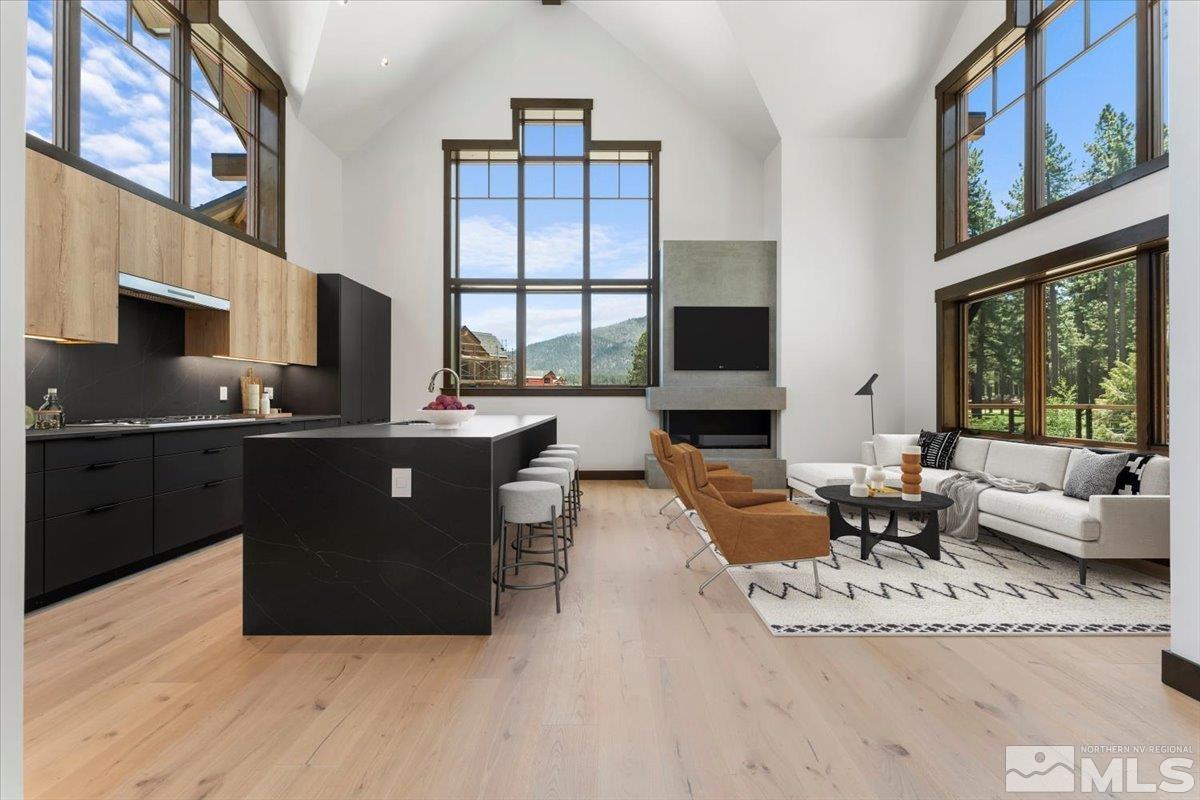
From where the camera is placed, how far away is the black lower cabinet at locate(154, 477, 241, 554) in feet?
12.8

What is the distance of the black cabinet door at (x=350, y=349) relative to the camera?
6.52 metres

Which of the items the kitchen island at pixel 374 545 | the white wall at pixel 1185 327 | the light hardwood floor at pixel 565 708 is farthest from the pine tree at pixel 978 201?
the kitchen island at pixel 374 545

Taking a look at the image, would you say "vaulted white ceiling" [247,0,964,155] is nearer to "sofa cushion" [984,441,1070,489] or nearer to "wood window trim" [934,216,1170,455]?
"wood window trim" [934,216,1170,455]

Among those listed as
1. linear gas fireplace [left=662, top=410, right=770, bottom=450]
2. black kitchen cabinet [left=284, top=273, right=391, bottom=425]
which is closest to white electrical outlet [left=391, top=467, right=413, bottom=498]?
black kitchen cabinet [left=284, top=273, right=391, bottom=425]

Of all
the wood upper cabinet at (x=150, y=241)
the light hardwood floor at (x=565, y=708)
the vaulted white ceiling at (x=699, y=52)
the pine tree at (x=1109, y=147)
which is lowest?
the light hardwood floor at (x=565, y=708)

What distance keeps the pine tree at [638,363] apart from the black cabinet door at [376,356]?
124 inches

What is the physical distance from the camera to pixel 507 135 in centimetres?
790

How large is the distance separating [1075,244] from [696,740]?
16.1ft

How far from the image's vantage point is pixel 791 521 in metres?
3.26

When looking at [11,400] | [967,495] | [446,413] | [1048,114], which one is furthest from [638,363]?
[11,400]

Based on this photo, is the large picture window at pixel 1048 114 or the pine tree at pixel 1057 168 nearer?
the large picture window at pixel 1048 114

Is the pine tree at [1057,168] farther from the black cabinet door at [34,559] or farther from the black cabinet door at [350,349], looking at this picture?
the black cabinet door at [34,559]

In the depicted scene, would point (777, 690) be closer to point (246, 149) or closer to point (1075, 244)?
point (1075, 244)

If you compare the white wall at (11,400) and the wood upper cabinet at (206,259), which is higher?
the wood upper cabinet at (206,259)
